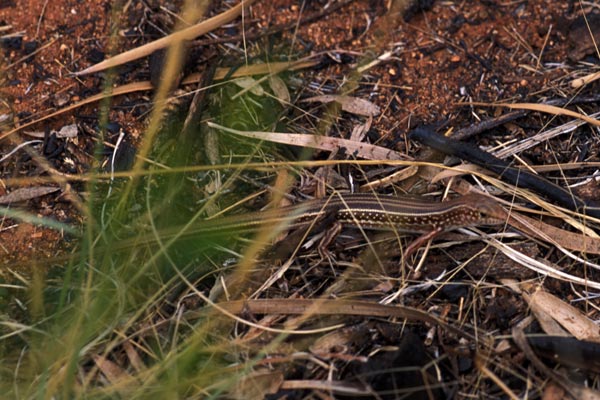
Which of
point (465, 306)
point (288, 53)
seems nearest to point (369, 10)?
point (288, 53)

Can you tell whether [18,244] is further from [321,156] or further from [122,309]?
[321,156]

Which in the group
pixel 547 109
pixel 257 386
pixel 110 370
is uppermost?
pixel 547 109

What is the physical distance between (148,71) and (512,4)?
101 inches

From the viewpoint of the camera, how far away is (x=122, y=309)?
3.87 meters

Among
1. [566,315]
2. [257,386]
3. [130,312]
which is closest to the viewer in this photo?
[257,386]

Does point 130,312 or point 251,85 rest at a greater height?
point 251,85

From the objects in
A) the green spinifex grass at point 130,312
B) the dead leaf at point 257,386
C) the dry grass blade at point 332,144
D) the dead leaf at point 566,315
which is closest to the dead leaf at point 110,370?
the green spinifex grass at point 130,312

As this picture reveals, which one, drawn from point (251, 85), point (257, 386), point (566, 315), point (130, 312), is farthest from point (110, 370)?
point (566, 315)

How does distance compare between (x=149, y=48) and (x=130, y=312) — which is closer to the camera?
(x=130, y=312)

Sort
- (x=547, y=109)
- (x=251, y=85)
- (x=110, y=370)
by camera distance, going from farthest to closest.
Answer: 1. (x=251, y=85)
2. (x=547, y=109)
3. (x=110, y=370)

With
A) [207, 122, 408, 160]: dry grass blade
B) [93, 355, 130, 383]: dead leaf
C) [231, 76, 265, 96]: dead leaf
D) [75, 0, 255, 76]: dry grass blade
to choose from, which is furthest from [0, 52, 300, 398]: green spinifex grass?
[75, 0, 255, 76]: dry grass blade

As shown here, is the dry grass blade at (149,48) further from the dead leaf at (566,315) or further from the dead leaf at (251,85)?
the dead leaf at (566,315)

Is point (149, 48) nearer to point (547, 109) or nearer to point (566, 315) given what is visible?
point (547, 109)

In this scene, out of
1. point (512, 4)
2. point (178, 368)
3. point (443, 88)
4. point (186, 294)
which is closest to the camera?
point (178, 368)
